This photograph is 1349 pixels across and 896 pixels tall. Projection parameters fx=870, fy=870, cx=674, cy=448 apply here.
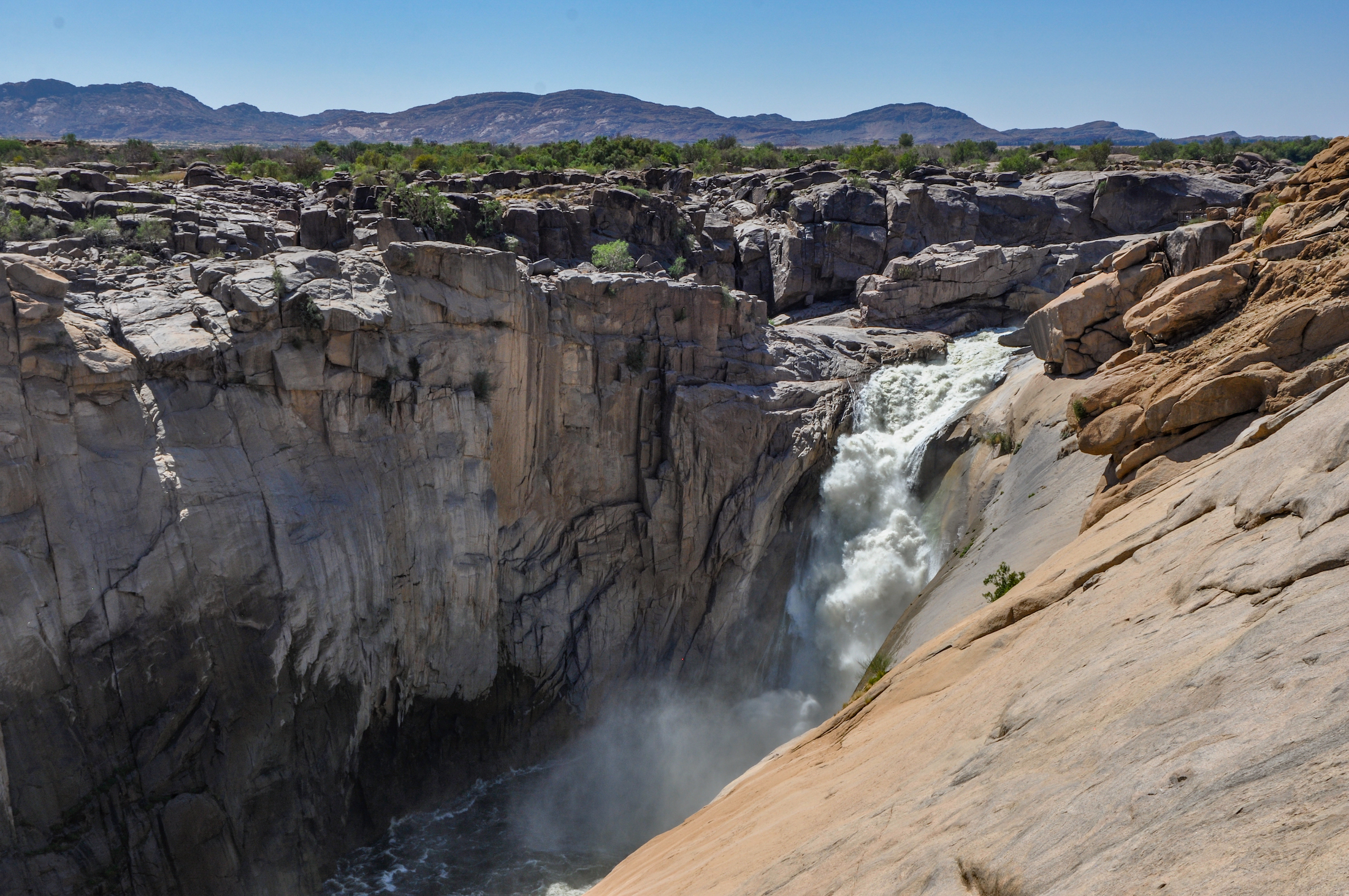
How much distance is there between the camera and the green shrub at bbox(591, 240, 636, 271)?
37094mm

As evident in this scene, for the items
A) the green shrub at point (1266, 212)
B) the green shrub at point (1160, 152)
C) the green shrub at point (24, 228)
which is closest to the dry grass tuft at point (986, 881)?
the green shrub at point (1266, 212)

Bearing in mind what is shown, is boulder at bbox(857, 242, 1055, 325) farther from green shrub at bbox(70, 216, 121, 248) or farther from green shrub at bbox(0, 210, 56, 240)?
green shrub at bbox(0, 210, 56, 240)

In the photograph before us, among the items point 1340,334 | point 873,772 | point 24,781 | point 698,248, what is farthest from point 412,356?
point 698,248

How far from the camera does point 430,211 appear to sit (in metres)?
41.1

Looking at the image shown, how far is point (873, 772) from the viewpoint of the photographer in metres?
10.4

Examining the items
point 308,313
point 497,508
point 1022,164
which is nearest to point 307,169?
point 308,313

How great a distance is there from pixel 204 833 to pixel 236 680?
12.3 feet

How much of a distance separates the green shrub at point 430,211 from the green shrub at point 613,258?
6947mm

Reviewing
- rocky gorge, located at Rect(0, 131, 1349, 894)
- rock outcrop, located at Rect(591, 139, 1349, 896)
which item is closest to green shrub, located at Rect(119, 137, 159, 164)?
rocky gorge, located at Rect(0, 131, 1349, 894)

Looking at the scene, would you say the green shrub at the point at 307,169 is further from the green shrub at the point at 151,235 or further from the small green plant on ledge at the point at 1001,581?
the small green plant on ledge at the point at 1001,581

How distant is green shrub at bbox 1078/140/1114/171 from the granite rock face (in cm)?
4192

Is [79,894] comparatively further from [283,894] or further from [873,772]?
[873,772]

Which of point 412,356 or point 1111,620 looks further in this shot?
point 412,356

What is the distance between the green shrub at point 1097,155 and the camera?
215ft
